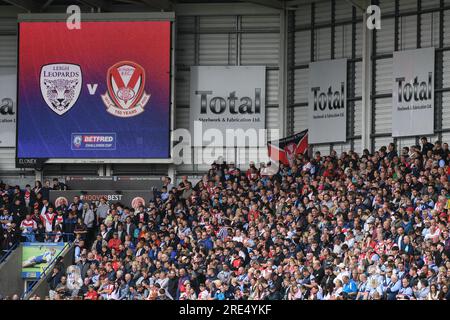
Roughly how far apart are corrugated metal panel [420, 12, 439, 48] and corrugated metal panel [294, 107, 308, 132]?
170 inches

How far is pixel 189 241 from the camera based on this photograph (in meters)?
24.0

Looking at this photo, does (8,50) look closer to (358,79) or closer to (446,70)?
(358,79)

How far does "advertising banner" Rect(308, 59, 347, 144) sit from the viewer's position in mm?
28688

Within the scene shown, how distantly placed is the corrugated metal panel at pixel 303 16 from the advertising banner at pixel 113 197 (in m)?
6.43

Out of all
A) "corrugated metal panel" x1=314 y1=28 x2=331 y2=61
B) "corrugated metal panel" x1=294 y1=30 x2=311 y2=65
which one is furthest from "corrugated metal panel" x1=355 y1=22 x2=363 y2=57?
"corrugated metal panel" x1=294 y1=30 x2=311 y2=65

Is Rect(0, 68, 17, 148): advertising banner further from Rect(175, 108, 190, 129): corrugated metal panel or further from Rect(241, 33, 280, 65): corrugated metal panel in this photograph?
Rect(241, 33, 280, 65): corrugated metal panel

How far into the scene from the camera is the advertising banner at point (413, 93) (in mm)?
26562

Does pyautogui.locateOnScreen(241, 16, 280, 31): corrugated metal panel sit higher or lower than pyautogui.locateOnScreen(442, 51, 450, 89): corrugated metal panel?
higher

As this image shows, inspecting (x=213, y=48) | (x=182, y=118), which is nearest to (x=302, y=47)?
(x=213, y=48)

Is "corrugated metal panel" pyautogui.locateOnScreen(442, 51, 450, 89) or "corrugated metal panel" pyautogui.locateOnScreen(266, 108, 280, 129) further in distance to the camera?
"corrugated metal panel" pyautogui.locateOnScreen(266, 108, 280, 129)
